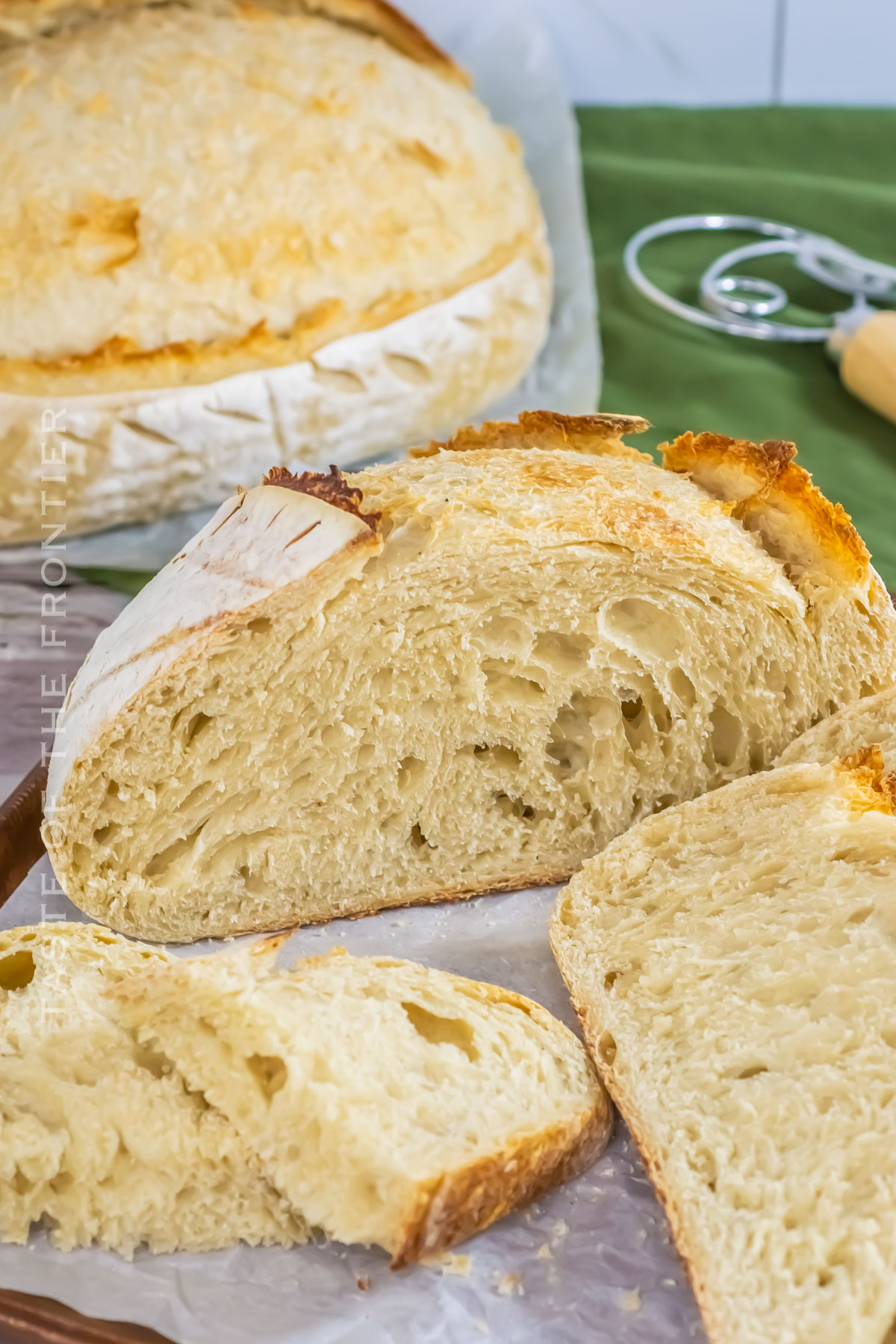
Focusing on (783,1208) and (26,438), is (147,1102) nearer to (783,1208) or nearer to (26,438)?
(783,1208)

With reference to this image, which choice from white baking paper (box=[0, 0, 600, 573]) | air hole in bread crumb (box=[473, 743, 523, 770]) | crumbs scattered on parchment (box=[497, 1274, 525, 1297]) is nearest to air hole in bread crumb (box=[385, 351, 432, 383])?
white baking paper (box=[0, 0, 600, 573])

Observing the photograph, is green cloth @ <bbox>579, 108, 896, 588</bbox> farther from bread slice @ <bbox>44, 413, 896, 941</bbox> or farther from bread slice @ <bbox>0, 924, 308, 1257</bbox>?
bread slice @ <bbox>0, 924, 308, 1257</bbox>

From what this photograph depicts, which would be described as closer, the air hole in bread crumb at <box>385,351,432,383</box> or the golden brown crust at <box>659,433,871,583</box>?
the golden brown crust at <box>659,433,871,583</box>

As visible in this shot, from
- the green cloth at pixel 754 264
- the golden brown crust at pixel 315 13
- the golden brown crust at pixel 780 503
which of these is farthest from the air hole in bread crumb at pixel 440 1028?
the golden brown crust at pixel 315 13

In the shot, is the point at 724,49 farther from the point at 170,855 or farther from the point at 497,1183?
the point at 497,1183

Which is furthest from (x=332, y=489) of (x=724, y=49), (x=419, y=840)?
(x=724, y=49)

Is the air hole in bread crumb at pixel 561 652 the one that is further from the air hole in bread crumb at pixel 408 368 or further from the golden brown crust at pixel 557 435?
the air hole in bread crumb at pixel 408 368
